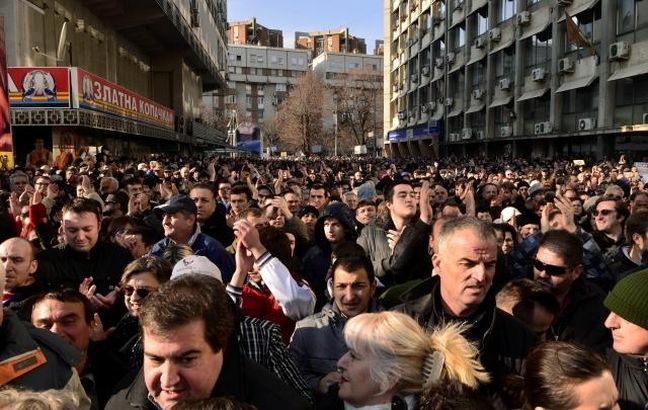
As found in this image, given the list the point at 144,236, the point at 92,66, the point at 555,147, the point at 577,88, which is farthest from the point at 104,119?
the point at 555,147

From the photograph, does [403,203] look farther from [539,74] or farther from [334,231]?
[539,74]

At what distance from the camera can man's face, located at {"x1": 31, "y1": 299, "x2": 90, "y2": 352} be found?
3.08 meters

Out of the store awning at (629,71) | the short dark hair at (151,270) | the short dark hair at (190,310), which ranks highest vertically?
the store awning at (629,71)

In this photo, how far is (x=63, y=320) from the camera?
10.2 ft

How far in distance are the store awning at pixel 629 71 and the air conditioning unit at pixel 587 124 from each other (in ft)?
7.34

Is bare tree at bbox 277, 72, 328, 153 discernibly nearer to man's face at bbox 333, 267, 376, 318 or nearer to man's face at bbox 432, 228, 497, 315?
man's face at bbox 333, 267, 376, 318

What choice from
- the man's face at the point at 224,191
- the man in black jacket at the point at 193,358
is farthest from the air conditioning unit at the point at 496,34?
the man in black jacket at the point at 193,358

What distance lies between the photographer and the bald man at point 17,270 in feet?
12.8

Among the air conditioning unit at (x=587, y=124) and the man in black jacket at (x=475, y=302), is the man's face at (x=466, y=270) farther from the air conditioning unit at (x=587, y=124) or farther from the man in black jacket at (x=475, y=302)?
the air conditioning unit at (x=587, y=124)

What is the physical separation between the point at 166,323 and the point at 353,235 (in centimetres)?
411

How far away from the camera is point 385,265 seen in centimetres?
489

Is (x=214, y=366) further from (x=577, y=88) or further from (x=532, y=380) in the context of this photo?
(x=577, y=88)

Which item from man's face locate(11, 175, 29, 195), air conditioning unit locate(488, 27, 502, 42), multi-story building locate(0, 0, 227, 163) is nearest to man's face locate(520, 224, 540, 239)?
man's face locate(11, 175, 29, 195)

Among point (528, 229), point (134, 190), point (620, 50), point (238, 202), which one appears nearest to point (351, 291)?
point (528, 229)
